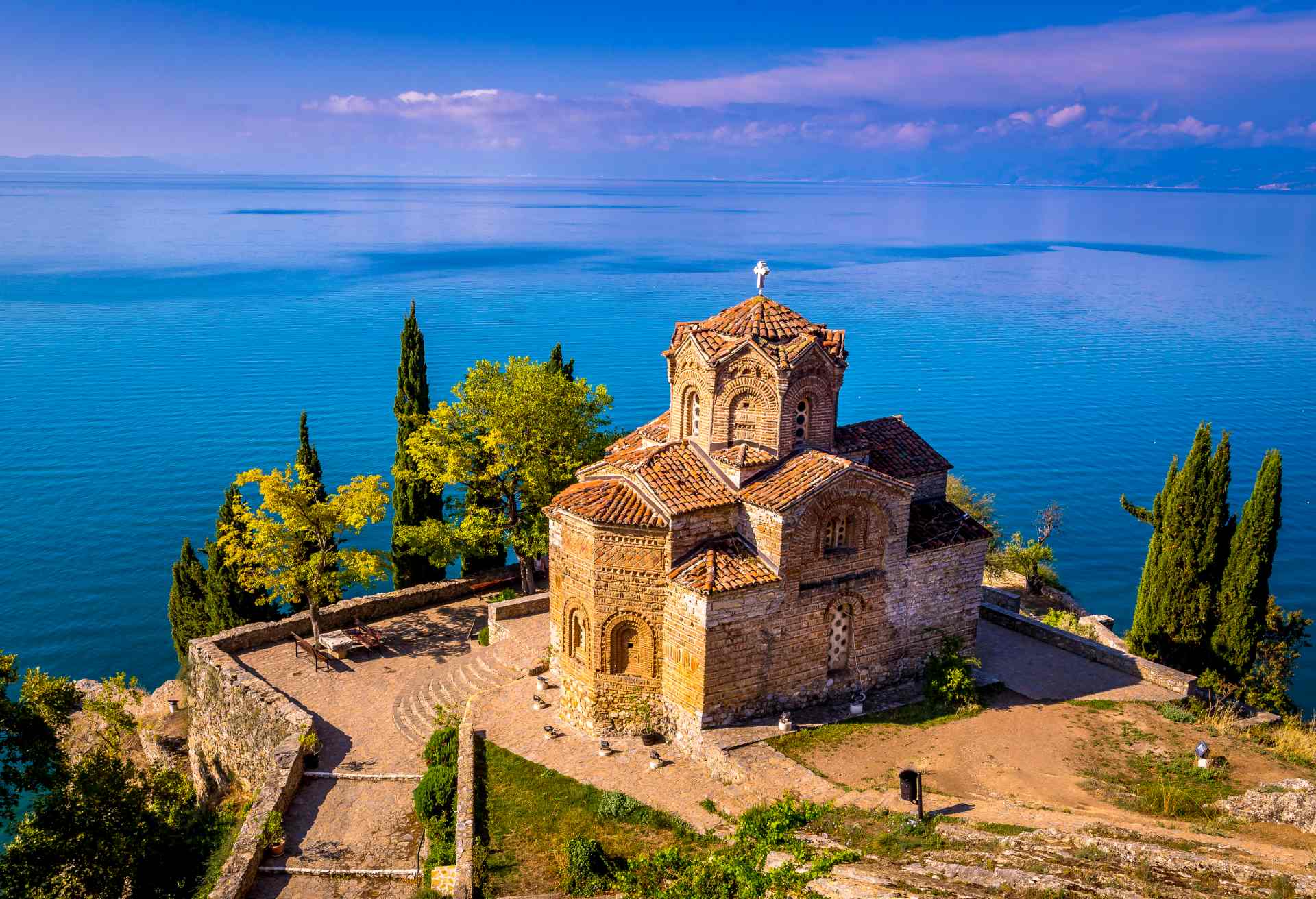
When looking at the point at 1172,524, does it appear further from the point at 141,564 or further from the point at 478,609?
the point at 141,564

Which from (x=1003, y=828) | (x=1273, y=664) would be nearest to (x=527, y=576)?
(x=1003, y=828)

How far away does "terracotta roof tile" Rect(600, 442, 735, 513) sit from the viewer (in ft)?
70.4

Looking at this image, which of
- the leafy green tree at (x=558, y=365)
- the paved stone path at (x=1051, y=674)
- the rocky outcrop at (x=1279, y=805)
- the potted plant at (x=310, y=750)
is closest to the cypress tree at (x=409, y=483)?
the leafy green tree at (x=558, y=365)

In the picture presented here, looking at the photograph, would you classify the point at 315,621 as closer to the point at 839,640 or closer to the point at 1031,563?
the point at 839,640

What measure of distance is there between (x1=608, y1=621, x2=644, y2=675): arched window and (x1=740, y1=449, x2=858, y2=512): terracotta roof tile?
4.22m

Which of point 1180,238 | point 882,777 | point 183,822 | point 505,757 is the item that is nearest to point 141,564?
point 183,822

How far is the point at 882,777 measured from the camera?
19969 mm

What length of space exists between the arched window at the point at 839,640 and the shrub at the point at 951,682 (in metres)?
2.21

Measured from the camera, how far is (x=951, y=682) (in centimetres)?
2295

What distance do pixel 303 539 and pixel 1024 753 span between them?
2097 cm

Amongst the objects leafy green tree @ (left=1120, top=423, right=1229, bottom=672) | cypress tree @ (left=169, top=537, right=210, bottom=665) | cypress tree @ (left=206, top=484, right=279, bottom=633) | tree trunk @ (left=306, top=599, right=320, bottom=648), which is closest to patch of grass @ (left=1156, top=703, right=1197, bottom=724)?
leafy green tree @ (left=1120, top=423, right=1229, bottom=672)

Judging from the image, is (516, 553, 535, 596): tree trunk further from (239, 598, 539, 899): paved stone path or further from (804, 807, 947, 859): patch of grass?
(804, 807, 947, 859): patch of grass

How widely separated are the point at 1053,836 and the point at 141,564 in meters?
40.5

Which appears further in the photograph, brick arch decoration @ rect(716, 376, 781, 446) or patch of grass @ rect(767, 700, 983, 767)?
brick arch decoration @ rect(716, 376, 781, 446)
